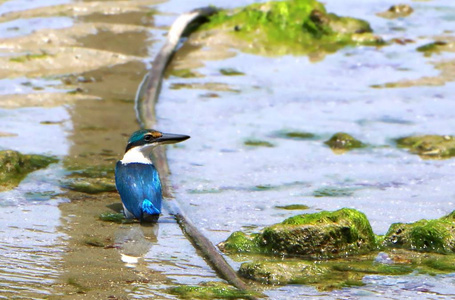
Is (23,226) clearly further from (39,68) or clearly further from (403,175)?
(39,68)

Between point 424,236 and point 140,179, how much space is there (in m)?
1.74

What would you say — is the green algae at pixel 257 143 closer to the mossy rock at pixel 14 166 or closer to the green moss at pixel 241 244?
the mossy rock at pixel 14 166

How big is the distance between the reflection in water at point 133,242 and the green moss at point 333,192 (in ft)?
3.99

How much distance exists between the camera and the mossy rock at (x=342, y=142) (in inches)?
280

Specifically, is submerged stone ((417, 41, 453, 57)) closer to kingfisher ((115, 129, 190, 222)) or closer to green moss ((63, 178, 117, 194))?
kingfisher ((115, 129, 190, 222))

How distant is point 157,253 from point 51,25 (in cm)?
597

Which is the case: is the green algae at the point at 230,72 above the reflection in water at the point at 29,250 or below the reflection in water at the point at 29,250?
above

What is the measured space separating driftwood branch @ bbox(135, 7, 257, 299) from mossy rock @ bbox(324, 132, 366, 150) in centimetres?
132

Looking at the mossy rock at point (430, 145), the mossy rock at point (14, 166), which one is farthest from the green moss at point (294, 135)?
the mossy rock at point (14, 166)

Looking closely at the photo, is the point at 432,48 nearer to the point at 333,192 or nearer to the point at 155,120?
the point at 155,120

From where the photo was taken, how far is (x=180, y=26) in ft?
33.0

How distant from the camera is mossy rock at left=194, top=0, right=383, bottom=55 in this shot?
33.7ft

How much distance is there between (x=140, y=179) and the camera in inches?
222

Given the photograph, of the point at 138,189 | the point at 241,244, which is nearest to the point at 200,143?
the point at 138,189
